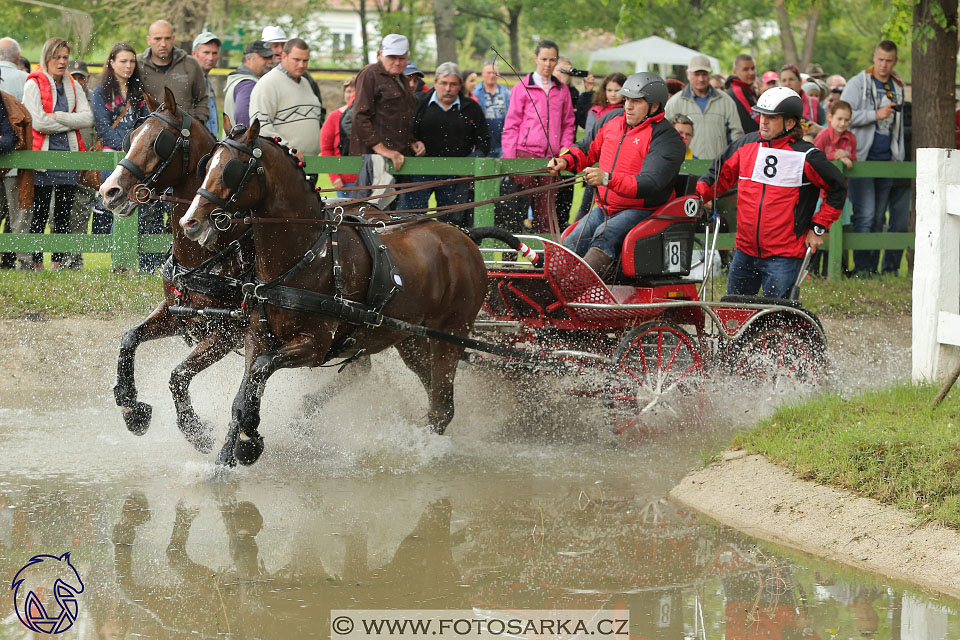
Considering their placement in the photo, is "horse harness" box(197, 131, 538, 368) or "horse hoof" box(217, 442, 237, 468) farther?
"horse hoof" box(217, 442, 237, 468)

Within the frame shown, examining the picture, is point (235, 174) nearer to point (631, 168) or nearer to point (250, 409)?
point (250, 409)

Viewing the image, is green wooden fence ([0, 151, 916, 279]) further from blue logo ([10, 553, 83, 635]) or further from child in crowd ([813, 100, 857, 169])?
blue logo ([10, 553, 83, 635])

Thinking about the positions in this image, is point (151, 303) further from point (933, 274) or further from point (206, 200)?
point (933, 274)

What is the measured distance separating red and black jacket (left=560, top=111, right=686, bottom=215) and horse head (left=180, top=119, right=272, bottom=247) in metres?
2.69

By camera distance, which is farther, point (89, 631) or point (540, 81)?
point (540, 81)

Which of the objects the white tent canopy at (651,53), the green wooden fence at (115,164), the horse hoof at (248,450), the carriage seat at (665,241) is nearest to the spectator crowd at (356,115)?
the green wooden fence at (115,164)

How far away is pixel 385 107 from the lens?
11.3 meters

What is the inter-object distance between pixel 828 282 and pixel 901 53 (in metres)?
25.6

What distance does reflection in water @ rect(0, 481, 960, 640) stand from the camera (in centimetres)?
489

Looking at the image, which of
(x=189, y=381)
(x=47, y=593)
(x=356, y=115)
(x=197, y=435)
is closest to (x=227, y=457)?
(x=197, y=435)

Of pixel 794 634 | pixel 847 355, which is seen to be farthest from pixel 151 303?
pixel 794 634

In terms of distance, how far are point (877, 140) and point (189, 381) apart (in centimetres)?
→ 913

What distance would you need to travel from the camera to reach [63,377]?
31.7ft

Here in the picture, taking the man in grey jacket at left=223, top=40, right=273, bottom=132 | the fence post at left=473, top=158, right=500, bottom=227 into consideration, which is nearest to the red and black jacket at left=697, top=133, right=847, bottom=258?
the fence post at left=473, top=158, right=500, bottom=227
